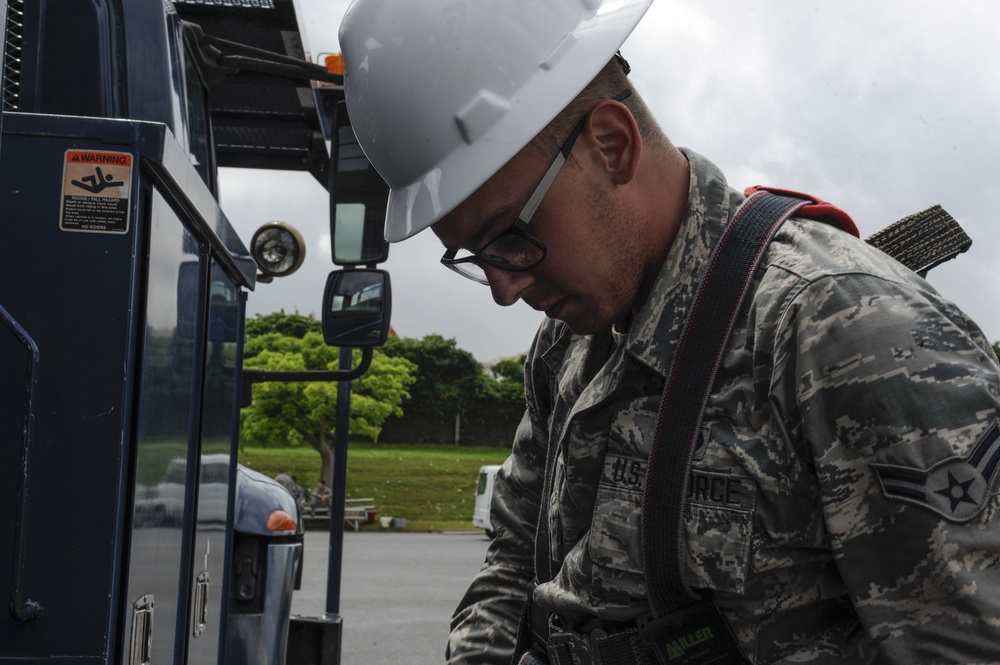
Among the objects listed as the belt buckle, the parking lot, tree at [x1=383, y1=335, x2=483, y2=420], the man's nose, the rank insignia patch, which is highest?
tree at [x1=383, y1=335, x2=483, y2=420]

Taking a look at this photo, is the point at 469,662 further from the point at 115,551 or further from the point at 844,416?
the point at 844,416

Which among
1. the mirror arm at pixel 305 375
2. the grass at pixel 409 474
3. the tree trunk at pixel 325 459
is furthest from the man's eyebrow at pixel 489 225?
the tree trunk at pixel 325 459

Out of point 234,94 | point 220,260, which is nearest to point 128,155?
point 220,260

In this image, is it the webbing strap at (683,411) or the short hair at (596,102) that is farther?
the short hair at (596,102)

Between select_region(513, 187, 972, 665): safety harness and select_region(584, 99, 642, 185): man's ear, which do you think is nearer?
select_region(513, 187, 972, 665): safety harness

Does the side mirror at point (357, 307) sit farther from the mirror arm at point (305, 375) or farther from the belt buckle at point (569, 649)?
the belt buckle at point (569, 649)

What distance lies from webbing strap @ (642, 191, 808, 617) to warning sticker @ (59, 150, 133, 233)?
2.80ft

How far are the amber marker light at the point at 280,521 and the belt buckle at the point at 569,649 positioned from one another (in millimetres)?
1810

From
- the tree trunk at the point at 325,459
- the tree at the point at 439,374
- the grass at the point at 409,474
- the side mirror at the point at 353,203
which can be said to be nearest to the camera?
the side mirror at the point at 353,203

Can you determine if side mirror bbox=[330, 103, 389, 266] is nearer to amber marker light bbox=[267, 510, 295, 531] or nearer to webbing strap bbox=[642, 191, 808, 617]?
amber marker light bbox=[267, 510, 295, 531]

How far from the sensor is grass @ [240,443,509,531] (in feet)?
136

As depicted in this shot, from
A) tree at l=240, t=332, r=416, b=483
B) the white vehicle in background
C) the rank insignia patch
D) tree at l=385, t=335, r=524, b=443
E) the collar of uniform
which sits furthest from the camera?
tree at l=385, t=335, r=524, b=443

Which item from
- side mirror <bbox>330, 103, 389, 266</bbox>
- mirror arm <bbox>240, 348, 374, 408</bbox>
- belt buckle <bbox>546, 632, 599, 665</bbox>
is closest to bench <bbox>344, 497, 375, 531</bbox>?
mirror arm <bbox>240, 348, 374, 408</bbox>

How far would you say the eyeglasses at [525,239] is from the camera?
1.63m
